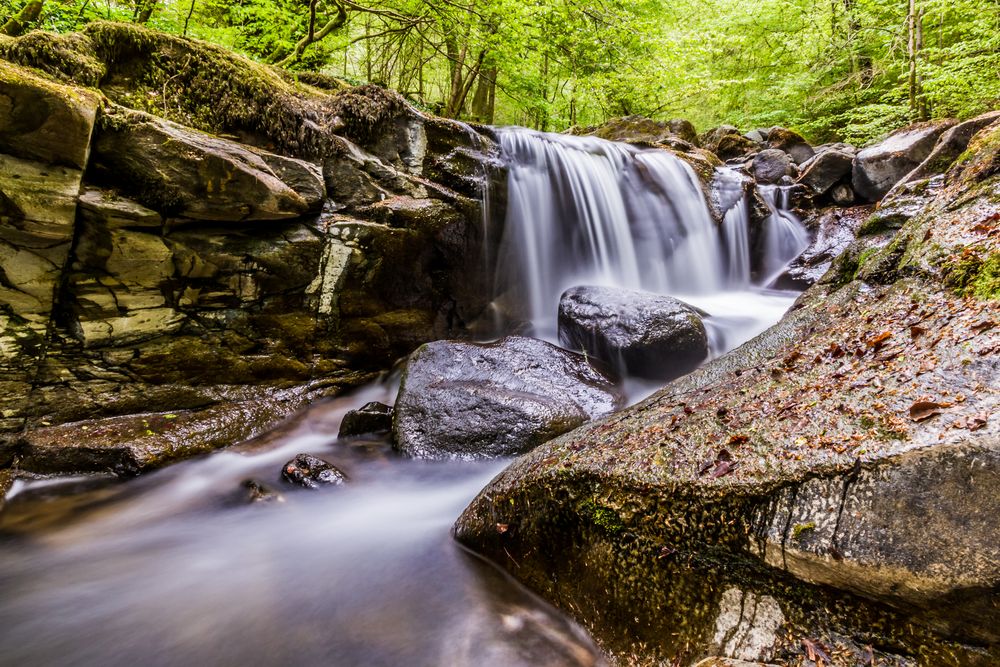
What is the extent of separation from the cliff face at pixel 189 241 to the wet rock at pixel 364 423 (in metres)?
0.79

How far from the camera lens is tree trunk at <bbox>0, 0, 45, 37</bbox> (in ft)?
14.6

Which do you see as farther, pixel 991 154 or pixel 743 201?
pixel 743 201

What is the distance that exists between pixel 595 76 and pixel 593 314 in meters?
3.90

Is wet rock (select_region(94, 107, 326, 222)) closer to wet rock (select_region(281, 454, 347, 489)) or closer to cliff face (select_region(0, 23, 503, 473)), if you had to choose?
cliff face (select_region(0, 23, 503, 473))

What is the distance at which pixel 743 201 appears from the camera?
876cm

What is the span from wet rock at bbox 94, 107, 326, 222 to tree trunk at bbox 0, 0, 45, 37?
2469mm

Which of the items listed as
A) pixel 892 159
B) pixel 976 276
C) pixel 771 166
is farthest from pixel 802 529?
pixel 771 166

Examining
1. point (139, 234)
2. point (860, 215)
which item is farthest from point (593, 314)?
point (860, 215)

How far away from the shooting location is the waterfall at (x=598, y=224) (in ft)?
21.5

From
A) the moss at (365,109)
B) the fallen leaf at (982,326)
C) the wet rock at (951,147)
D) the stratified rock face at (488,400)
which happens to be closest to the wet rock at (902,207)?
the wet rock at (951,147)

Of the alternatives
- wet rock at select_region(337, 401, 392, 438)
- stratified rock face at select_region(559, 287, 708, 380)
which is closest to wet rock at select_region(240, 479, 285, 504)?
wet rock at select_region(337, 401, 392, 438)

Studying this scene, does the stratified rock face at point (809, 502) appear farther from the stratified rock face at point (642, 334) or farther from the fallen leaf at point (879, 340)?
the stratified rock face at point (642, 334)

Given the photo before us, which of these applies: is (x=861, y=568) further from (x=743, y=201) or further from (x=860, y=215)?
(x=860, y=215)

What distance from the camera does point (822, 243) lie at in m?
8.55
